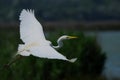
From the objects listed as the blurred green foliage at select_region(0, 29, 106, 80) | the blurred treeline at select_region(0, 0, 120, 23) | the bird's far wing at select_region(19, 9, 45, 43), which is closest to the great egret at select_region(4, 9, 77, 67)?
the bird's far wing at select_region(19, 9, 45, 43)

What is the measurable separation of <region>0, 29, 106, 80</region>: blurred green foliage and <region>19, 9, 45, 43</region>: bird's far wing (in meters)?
0.75

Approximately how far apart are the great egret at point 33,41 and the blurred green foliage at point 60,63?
2.51 feet

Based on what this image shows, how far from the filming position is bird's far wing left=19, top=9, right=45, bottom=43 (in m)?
8.12

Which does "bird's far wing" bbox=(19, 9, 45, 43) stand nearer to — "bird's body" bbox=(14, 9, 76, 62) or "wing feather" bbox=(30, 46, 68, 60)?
"bird's body" bbox=(14, 9, 76, 62)

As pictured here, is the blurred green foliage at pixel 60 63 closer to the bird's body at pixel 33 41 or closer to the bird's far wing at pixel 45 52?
the bird's body at pixel 33 41

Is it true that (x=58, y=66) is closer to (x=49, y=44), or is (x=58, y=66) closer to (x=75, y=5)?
(x=49, y=44)

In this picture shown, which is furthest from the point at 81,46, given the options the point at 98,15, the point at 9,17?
the point at 98,15

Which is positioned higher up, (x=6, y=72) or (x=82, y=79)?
(x=6, y=72)

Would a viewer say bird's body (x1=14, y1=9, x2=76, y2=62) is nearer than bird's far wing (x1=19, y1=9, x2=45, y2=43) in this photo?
Yes

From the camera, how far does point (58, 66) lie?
11453 mm

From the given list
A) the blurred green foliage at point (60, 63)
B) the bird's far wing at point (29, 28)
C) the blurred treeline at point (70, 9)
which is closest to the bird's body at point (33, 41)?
the bird's far wing at point (29, 28)

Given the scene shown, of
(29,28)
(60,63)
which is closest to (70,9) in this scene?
(60,63)

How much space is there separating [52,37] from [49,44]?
4.86 m

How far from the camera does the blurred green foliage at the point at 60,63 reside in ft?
32.2
